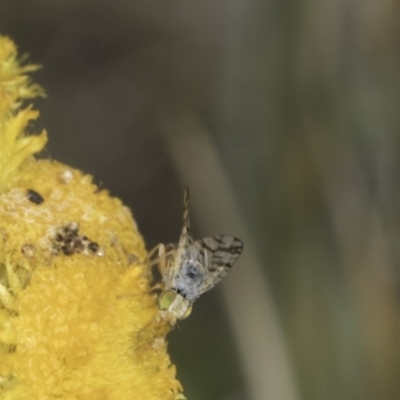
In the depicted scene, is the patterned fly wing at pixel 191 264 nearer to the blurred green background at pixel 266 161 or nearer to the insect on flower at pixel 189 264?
the insect on flower at pixel 189 264

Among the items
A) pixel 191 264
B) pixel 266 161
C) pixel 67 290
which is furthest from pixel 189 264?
pixel 266 161

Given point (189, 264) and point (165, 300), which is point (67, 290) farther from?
point (189, 264)

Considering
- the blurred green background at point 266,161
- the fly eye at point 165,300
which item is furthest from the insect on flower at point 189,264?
the blurred green background at point 266,161

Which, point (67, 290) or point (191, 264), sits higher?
point (191, 264)

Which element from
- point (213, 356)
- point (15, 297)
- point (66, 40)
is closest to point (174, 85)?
point (66, 40)

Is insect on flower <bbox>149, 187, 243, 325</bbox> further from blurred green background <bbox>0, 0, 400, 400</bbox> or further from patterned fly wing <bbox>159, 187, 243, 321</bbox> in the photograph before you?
blurred green background <bbox>0, 0, 400, 400</bbox>

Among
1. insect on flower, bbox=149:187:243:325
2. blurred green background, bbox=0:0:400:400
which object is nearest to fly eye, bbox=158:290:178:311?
insect on flower, bbox=149:187:243:325

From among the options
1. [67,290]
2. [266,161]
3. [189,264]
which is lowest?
[67,290]
